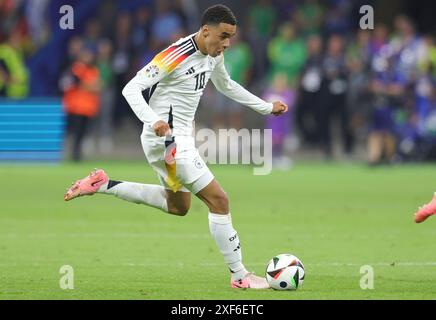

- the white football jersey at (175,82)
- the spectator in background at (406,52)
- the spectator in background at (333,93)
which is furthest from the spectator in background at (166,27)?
the white football jersey at (175,82)

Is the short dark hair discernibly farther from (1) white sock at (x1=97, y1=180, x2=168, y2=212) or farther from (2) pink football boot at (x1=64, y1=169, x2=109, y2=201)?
(2) pink football boot at (x1=64, y1=169, x2=109, y2=201)

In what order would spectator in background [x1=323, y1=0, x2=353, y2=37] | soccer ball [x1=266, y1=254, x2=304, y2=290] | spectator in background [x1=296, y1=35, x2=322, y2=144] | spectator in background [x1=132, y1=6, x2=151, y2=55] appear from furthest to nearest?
spectator in background [x1=323, y1=0, x2=353, y2=37], spectator in background [x1=132, y1=6, x2=151, y2=55], spectator in background [x1=296, y1=35, x2=322, y2=144], soccer ball [x1=266, y1=254, x2=304, y2=290]

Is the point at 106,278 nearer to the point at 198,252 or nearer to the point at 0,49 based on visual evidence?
the point at 198,252

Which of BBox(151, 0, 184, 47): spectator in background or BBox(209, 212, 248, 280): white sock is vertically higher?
BBox(151, 0, 184, 47): spectator in background

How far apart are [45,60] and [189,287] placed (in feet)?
60.1

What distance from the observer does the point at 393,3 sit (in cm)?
2945

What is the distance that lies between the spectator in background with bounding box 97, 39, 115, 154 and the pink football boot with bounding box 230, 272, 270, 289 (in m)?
17.5

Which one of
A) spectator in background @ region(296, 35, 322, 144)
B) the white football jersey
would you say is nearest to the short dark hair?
the white football jersey

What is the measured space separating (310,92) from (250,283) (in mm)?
16946

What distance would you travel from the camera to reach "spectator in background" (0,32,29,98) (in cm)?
2548

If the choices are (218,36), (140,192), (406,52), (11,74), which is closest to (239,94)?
(218,36)

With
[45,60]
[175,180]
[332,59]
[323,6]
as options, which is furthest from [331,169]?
[175,180]

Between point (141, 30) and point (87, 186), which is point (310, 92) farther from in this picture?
point (87, 186)

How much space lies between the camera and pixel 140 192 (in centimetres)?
1077
